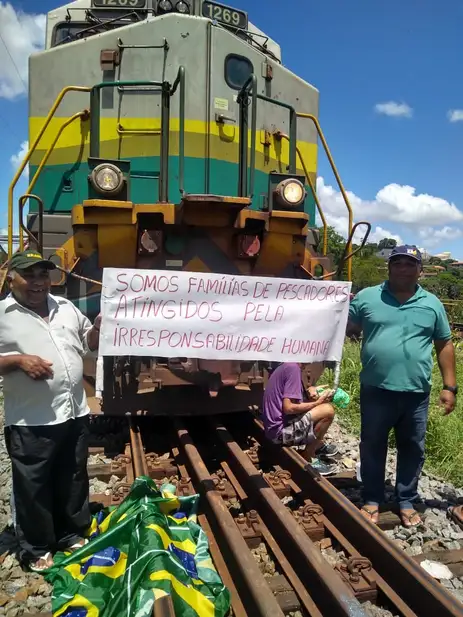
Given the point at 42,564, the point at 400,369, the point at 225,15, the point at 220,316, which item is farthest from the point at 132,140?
the point at 42,564

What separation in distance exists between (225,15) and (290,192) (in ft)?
10.2

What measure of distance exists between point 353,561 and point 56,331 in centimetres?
213

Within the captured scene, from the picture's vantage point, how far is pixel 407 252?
12.2 ft

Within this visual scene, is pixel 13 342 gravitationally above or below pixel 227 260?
below

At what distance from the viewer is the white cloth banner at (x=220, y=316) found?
11.5 ft

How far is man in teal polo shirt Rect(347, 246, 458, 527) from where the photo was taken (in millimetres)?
3773

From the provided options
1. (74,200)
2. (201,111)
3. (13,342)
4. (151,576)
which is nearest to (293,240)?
(201,111)

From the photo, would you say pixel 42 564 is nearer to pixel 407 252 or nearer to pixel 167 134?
pixel 407 252

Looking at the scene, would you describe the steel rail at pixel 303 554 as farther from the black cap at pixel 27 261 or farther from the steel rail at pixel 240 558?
the black cap at pixel 27 261

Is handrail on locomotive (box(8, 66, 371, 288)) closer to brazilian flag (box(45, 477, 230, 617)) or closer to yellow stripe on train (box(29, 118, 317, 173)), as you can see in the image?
yellow stripe on train (box(29, 118, 317, 173))

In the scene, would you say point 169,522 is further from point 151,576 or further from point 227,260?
point 227,260

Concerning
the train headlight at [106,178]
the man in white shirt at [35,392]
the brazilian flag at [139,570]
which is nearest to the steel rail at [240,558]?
the brazilian flag at [139,570]

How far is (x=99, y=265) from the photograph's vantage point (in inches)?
180

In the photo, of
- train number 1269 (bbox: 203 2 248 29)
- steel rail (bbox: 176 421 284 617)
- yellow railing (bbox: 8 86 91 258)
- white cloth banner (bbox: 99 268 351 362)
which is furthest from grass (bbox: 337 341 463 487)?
train number 1269 (bbox: 203 2 248 29)
